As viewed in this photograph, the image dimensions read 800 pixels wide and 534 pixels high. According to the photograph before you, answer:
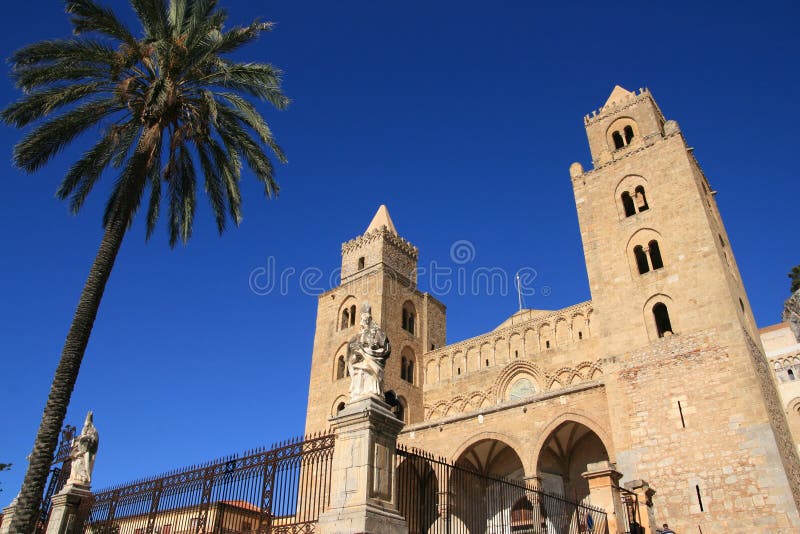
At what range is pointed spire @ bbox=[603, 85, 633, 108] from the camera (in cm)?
2631

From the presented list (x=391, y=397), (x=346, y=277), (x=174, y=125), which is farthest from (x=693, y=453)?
(x=346, y=277)

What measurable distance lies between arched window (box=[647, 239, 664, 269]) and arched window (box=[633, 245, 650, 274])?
0.35m

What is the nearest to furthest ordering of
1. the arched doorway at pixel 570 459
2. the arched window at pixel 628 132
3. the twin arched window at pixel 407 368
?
the arched doorway at pixel 570 459 → the arched window at pixel 628 132 → the twin arched window at pixel 407 368

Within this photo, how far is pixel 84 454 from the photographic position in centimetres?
1348

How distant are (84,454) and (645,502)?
43.4 feet

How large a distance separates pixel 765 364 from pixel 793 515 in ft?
18.5

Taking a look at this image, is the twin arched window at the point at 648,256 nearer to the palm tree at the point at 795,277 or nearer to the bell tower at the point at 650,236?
the bell tower at the point at 650,236

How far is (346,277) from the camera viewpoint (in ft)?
107

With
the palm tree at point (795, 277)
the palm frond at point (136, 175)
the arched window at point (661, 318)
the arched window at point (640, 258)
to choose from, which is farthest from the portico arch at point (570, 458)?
the palm tree at point (795, 277)

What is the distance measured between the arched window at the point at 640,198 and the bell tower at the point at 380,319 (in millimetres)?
12308

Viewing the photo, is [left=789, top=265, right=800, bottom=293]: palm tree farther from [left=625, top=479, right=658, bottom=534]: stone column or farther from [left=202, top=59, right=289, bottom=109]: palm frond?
[left=202, top=59, right=289, bottom=109]: palm frond

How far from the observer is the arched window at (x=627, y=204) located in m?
22.7

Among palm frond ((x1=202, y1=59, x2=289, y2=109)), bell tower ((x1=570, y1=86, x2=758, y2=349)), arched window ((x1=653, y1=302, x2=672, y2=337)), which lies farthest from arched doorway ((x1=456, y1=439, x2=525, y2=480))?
palm frond ((x1=202, y1=59, x2=289, y2=109))

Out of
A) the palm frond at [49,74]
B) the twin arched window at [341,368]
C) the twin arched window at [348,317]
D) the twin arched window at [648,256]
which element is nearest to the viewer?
the palm frond at [49,74]
